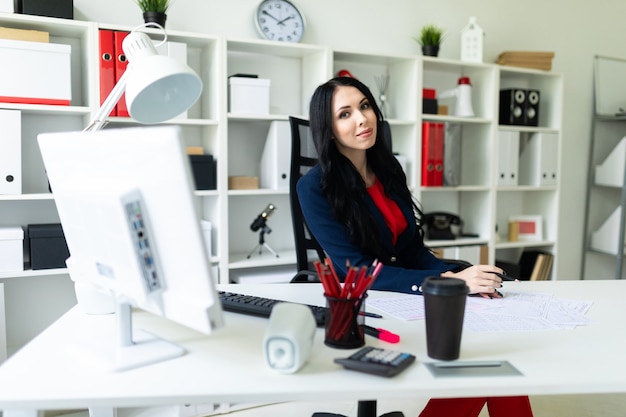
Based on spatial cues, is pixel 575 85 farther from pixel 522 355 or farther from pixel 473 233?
pixel 522 355

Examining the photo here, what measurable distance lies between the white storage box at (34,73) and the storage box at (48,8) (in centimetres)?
17

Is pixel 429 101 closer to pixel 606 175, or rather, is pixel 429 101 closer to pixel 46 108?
pixel 606 175

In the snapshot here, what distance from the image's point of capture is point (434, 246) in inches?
136

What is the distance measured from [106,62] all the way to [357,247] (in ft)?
5.03

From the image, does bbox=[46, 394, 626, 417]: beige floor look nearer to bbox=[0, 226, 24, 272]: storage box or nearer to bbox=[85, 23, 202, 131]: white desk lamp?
bbox=[0, 226, 24, 272]: storage box

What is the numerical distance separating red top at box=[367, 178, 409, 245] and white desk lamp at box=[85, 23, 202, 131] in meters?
0.93

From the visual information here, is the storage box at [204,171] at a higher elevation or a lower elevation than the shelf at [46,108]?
lower

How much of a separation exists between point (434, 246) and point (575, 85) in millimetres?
1883

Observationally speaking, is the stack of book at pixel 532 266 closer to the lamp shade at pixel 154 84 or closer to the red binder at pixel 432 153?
the red binder at pixel 432 153

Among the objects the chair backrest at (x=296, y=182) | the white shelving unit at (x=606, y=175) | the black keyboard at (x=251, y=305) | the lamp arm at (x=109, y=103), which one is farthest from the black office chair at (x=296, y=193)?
the white shelving unit at (x=606, y=175)

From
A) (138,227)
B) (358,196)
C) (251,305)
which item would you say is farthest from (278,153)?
(138,227)

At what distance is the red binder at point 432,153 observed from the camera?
132 inches

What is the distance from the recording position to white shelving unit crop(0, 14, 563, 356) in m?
2.76

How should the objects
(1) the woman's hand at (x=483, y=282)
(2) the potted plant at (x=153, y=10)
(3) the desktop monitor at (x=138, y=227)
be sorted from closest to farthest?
(3) the desktop monitor at (x=138, y=227) → (1) the woman's hand at (x=483, y=282) → (2) the potted plant at (x=153, y=10)
